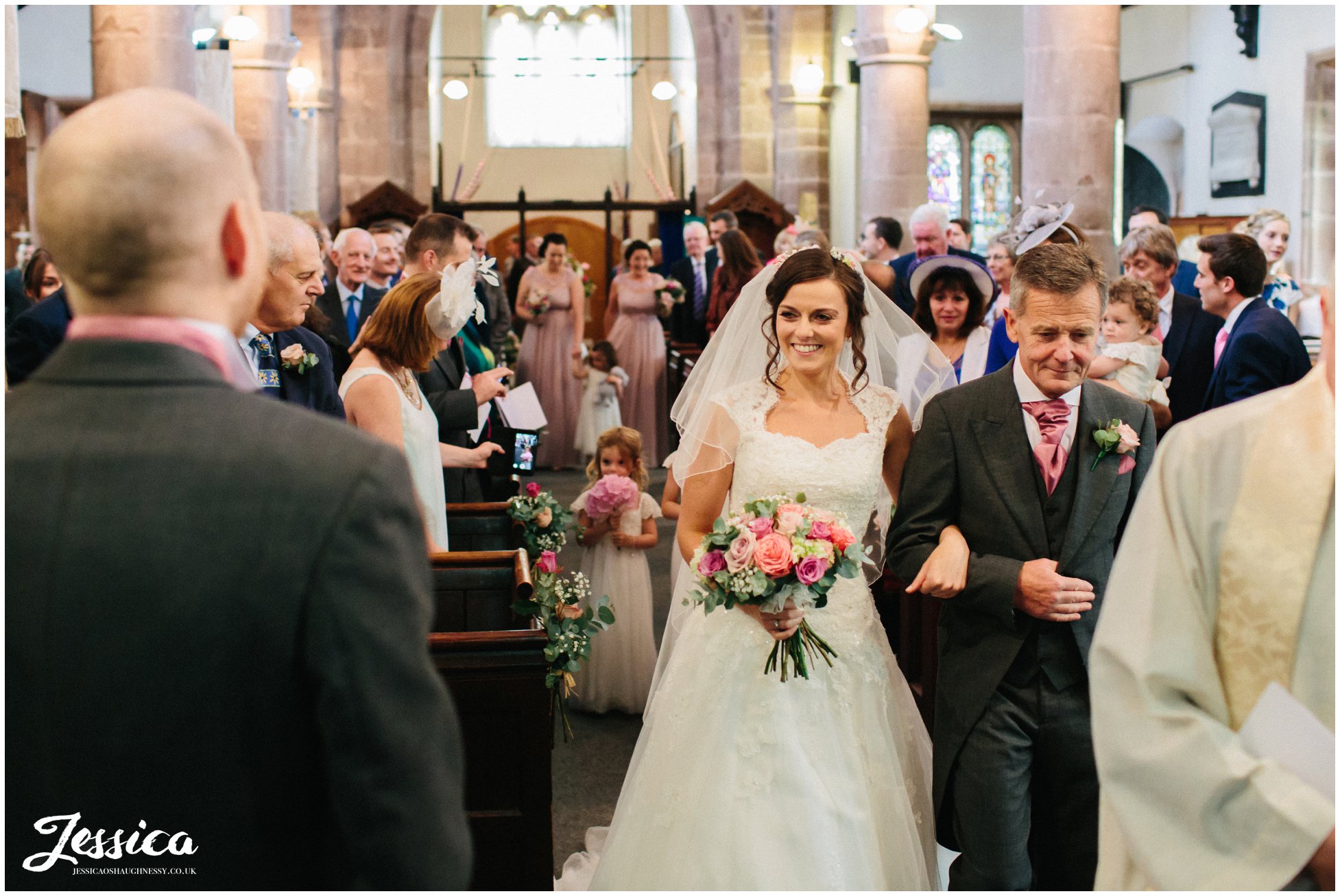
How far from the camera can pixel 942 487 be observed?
2.89 m

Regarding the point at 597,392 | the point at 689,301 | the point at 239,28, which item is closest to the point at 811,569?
the point at 597,392

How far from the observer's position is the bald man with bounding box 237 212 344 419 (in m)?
3.25

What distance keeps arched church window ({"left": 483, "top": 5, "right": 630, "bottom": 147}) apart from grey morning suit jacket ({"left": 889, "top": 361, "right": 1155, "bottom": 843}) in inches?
907

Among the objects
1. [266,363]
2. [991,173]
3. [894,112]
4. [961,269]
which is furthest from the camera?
[991,173]

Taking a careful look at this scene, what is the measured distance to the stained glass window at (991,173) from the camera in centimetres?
1941

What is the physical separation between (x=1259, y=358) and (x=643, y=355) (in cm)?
612

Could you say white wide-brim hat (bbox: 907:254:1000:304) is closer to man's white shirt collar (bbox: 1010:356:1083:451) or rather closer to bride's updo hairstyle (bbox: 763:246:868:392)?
bride's updo hairstyle (bbox: 763:246:868:392)

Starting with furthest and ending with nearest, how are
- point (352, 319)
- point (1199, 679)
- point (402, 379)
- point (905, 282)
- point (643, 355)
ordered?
point (643, 355) < point (905, 282) < point (352, 319) < point (402, 379) < point (1199, 679)

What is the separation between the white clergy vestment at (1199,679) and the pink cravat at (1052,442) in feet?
3.77

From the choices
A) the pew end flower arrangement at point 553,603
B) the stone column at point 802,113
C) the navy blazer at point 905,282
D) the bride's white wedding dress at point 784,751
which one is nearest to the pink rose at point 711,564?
the bride's white wedding dress at point 784,751

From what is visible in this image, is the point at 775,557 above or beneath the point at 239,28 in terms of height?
beneath

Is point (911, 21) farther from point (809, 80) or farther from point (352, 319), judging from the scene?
point (352, 319)

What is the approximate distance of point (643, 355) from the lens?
35.0 feet

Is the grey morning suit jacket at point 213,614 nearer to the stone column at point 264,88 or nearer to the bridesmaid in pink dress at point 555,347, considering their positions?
the bridesmaid in pink dress at point 555,347
